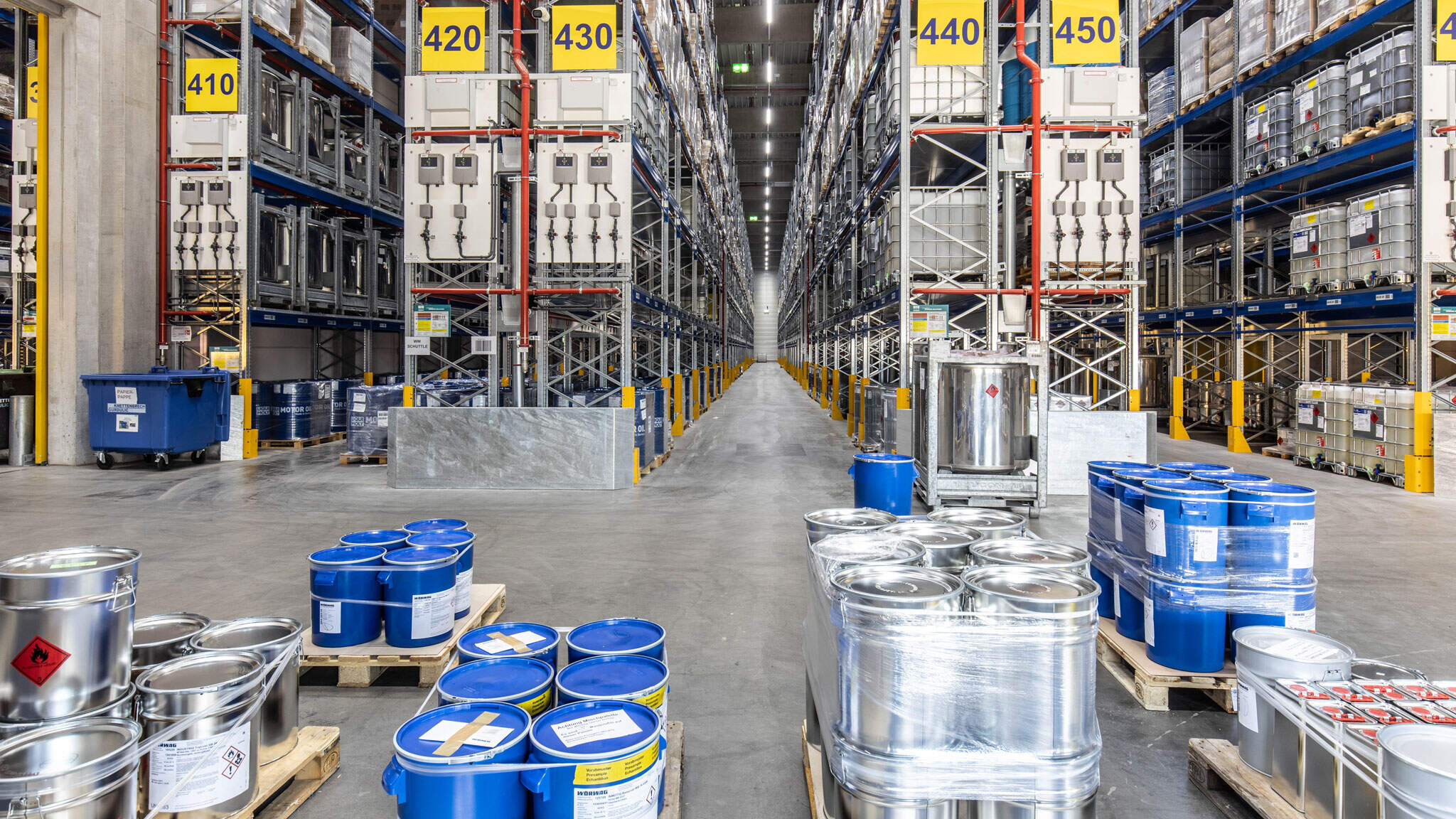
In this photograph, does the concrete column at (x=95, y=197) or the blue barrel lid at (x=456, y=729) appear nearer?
the blue barrel lid at (x=456, y=729)

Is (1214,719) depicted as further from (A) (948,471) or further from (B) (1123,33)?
(B) (1123,33)

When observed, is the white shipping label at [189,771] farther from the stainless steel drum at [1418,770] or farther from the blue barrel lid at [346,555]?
the stainless steel drum at [1418,770]

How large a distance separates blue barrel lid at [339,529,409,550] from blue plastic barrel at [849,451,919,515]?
290cm

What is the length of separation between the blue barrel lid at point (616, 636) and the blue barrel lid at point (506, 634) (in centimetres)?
10

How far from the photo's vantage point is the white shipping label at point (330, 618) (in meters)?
3.24

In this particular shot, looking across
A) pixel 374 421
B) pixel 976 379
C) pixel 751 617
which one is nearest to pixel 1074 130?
pixel 976 379

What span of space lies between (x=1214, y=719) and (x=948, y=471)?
358 centimetres

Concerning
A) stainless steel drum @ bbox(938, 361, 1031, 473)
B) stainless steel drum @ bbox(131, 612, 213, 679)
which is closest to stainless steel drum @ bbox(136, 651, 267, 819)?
stainless steel drum @ bbox(131, 612, 213, 679)

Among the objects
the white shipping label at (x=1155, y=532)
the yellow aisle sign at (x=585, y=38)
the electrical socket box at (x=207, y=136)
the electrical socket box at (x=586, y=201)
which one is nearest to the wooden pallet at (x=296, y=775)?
the white shipping label at (x=1155, y=532)

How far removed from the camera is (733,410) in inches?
724

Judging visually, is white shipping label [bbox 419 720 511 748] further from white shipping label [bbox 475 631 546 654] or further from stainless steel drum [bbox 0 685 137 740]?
stainless steel drum [bbox 0 685 137 740]

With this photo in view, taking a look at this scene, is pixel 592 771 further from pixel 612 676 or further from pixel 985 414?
pixel 985 414

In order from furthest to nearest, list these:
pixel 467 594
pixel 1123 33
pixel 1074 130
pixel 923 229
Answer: pixel 1123 33
pixel 923 229
pixel 1074 130
pixel 467 594

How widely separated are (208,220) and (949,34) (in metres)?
10.3
